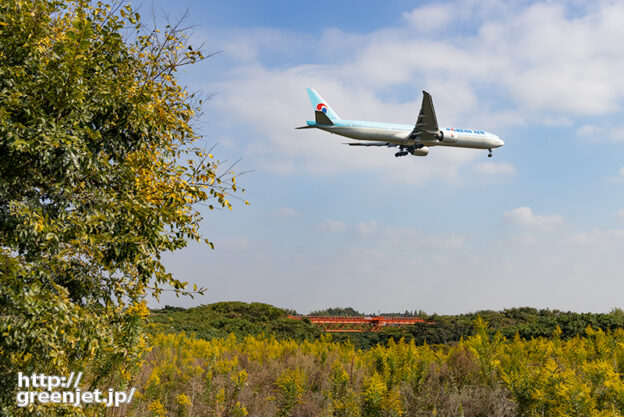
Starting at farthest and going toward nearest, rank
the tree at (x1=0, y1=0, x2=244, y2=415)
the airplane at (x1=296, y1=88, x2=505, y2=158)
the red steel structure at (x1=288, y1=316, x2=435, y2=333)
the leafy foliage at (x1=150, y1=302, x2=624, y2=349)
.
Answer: the airplane at (x1=296, y1=88, x2=505, y2=158) → the red steel structure at (x1=288, y1=316, x2=435, y2=333) → the leafy foliage at (x1=150, y1=302, x2=624, y2=349) → the tree at (x1=0, y1=0, x2=244, y2=415)

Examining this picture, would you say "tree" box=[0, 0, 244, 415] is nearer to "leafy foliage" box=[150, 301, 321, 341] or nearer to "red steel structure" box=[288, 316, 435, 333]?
"leafy foliage" box=[150, 301, 321, 341]

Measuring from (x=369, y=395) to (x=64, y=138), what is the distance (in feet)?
18.2

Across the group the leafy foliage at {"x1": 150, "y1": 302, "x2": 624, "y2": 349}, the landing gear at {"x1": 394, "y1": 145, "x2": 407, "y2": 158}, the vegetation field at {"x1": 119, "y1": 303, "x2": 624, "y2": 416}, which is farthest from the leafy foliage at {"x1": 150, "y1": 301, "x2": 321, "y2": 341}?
the landing gear at {"x1": 394, "y1": 145, "x2": 407, "y2": 158}

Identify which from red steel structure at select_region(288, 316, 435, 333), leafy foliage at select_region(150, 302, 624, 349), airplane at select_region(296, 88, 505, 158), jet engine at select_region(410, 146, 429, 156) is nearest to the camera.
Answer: leafy foliage at select_region(150, 302, 624, 349)

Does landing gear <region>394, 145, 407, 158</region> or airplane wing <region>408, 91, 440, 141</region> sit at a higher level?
airplane wing <region>408, 91, 440, 141</region>

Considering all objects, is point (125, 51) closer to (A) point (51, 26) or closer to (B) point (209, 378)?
(A) point (51, 26)

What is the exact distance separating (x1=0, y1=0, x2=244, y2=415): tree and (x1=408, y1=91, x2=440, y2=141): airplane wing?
2562 cm

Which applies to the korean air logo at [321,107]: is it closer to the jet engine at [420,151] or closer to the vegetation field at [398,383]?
the jet engine at [420,151]

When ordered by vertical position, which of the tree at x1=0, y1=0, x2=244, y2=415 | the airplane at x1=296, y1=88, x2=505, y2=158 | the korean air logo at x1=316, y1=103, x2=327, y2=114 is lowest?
the tree at x1=0, y1=0, x2=244, y2=415

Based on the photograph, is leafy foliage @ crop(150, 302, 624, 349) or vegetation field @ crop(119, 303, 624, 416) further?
leafy foliage @ crop(150, 302, 624, 349)

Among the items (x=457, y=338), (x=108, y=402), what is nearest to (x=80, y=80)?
(x=108, y=402)

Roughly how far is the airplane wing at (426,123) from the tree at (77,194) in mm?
25621

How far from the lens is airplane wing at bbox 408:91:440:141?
32.3 meters

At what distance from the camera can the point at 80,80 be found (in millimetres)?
6707
